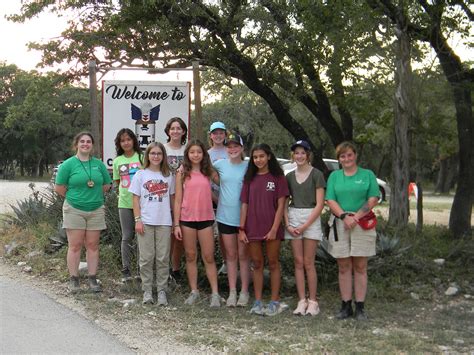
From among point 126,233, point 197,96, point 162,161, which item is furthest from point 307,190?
point 197,96

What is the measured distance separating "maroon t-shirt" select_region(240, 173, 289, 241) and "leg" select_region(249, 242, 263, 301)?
11 centimetres

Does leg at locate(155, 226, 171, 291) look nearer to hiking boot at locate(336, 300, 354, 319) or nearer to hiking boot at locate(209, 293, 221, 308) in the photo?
hiking boot at locate(209, 293, 221, 308)

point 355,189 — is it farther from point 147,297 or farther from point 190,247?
point 147,297

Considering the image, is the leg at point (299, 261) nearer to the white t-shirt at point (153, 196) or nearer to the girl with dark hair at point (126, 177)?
the white t-shirt at point (153, 196)

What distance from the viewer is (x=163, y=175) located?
5.70 metres

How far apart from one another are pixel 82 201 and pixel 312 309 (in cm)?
270

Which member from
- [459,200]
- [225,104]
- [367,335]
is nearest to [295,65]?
[459,200]

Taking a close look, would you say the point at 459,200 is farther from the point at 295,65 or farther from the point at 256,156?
the point at 256,156

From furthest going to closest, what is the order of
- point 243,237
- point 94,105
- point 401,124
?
point 94,105
point 401,124
point 243,237

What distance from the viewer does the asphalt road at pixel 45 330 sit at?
4277 mm

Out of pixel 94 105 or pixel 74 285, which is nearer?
pixel 74 285

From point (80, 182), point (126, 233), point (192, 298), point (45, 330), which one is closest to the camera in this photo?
point (45, 330)

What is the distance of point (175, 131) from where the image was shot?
604 centimetres

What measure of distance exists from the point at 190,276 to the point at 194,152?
1.31 meters
